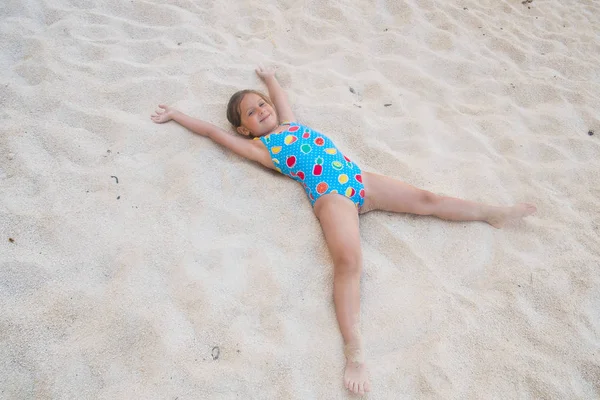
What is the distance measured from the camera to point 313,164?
7.33ft

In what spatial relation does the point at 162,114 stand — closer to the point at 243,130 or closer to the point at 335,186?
the point at 243,130

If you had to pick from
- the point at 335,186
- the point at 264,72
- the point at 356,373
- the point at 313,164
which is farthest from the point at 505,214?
the point at 264,72

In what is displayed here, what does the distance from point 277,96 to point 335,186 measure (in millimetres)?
893

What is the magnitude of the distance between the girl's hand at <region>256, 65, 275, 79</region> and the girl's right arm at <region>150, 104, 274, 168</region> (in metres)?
0.63

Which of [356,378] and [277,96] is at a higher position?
[277,96]

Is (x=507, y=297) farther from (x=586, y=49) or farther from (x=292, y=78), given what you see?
(x=586, y=49)

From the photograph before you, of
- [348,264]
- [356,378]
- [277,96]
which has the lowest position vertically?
[356,378]

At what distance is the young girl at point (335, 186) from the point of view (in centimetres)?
190

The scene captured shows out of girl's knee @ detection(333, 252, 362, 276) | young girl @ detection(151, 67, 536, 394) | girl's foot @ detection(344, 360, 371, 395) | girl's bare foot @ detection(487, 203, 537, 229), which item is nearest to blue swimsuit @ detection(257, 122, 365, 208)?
young girl @ detection(151, 67, 536, 394)

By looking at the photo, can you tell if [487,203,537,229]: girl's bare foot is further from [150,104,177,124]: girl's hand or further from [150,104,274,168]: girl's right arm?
[150,104,177,124]: girl's hand

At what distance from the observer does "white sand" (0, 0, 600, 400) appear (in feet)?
5.41

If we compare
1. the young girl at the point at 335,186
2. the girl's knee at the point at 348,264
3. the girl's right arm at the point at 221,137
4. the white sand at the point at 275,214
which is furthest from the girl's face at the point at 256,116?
the girl's knee at the point at 348,264

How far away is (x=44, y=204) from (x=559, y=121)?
122 inches

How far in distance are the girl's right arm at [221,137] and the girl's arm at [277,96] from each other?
330 millimetres
